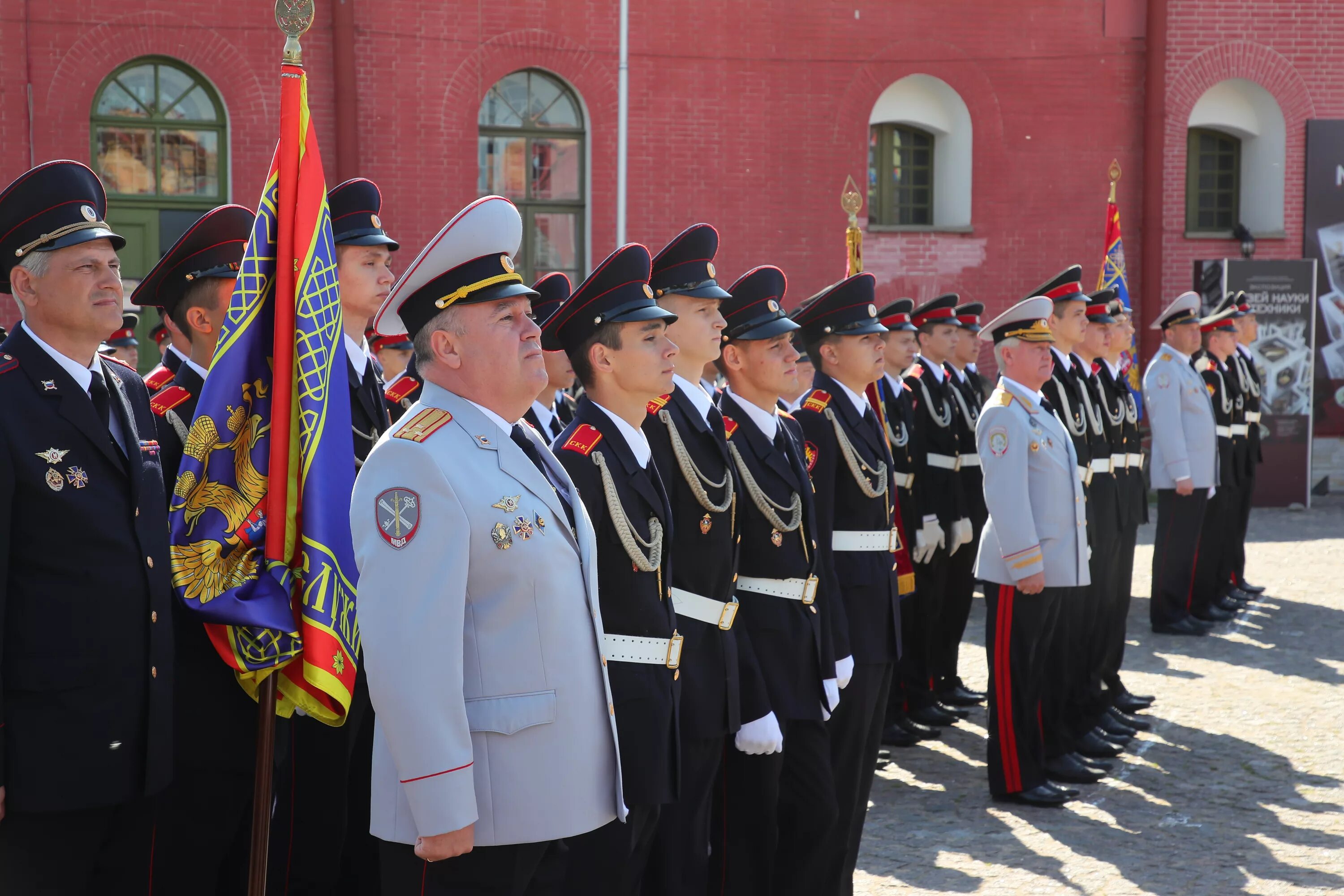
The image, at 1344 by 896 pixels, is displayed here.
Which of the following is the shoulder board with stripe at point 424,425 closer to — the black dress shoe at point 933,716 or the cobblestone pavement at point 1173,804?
the cobblestone pavement at point 1173,804

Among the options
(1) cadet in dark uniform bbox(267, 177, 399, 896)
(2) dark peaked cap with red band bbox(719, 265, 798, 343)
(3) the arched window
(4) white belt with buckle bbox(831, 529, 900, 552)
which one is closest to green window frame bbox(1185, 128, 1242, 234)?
(3) the arched window

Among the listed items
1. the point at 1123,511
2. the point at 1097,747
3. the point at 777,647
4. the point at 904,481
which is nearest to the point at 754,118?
the point at 904,481

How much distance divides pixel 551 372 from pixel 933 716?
2888mm

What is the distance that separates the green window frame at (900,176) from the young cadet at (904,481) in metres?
9.20

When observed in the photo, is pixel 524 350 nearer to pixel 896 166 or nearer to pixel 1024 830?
pixel 1024 830

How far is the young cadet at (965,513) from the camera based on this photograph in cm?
764

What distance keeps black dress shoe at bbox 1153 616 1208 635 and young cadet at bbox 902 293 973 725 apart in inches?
90.9

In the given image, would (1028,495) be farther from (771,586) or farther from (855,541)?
(771,586)

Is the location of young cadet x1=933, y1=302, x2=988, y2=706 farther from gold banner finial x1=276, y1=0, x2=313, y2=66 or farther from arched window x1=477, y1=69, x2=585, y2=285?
arched window x1=477, y1=69, x2=585, y2=285

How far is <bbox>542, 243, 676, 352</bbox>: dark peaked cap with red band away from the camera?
3494 millimetres

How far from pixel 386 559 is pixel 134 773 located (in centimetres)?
93

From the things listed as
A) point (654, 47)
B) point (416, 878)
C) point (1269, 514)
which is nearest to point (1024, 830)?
point (416, 878)

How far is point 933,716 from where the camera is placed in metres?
7.18

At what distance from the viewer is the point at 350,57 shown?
14.6 m
